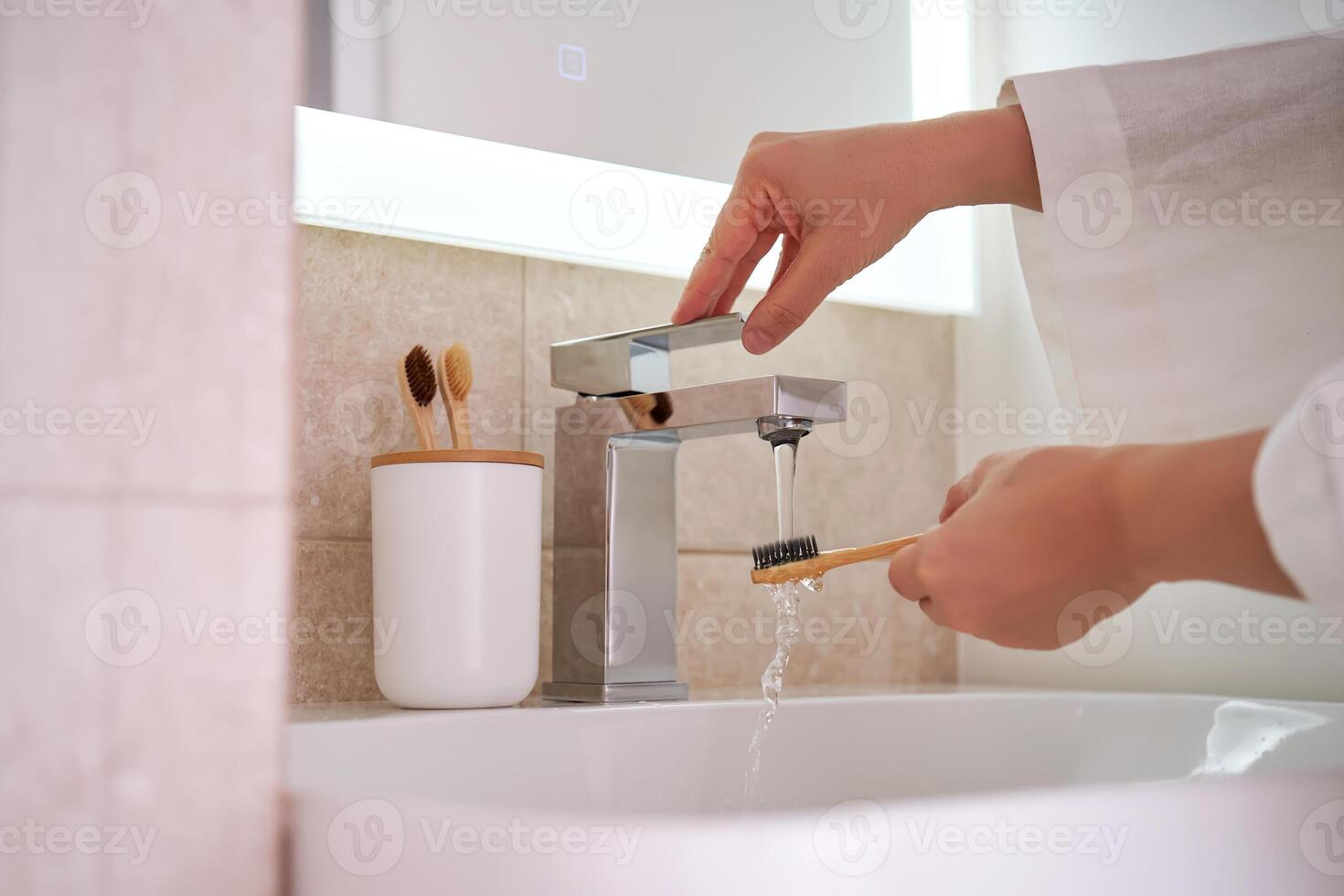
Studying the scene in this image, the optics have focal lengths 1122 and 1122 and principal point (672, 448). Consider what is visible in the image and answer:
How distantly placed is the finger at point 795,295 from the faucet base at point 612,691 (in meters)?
0.22

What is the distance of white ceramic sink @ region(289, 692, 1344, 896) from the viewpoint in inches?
11.7

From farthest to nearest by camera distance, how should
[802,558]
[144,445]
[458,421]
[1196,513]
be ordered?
→ [458,421] < [802,558] < [1196,513] < [144,445]

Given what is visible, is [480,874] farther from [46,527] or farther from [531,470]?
[531,470]

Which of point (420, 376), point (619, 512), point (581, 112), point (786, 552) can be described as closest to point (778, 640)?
point (786, 552)

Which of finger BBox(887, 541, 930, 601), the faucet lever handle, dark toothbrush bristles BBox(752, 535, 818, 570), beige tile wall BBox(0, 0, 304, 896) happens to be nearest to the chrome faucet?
the faucet lever handle

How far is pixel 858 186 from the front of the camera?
612mm

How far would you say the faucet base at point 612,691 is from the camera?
0.66m

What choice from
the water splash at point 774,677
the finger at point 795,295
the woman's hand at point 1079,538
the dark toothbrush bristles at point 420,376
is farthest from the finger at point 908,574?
the dark toothbrush bristles at point 420,376

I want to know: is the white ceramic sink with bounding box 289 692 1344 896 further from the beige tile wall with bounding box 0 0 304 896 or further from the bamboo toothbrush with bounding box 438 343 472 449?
the bamboo toothbrush with bounding box 438 343 472 449

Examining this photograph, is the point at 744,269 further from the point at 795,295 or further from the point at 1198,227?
the point at 1198,227

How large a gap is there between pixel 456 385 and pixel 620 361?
0.10 metres

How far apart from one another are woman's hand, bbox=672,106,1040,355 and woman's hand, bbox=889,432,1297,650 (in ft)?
0.60

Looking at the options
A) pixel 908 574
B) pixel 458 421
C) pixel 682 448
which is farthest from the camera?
pixel 682 448

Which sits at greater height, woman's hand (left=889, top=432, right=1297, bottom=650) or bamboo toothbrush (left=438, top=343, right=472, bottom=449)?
bamboo toothbrush (left=438, top=343, right=472, bottom=449)
